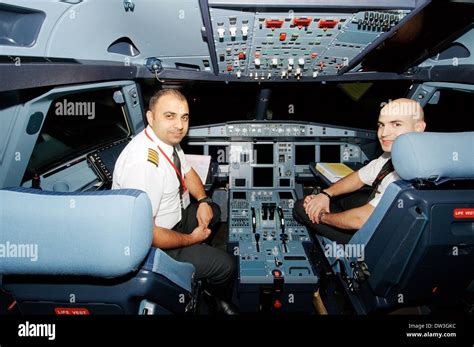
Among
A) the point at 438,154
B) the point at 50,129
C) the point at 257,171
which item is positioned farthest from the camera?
the point at 257,171

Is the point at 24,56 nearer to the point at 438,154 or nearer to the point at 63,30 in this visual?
the point at 63,30

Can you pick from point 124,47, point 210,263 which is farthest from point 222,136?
point 210,263

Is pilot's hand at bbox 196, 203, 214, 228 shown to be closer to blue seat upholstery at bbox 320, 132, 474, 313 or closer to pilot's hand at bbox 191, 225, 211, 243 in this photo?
pilot's hand at bbox 191, 225, 211, 243

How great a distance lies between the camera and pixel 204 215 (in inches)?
90.7

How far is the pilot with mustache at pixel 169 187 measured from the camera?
5.85 ft

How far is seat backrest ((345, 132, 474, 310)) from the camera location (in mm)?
1338

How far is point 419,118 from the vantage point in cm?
199

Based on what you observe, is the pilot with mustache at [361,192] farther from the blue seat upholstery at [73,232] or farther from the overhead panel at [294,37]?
the blue seat upholstery at [73,232]

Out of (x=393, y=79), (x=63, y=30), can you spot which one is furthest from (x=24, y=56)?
(x=393, y=79)

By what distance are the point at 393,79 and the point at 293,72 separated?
94 cm

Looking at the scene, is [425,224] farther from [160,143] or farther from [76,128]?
[76,128]

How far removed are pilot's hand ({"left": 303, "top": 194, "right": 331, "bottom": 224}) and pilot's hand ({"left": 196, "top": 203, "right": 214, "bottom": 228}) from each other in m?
0.80

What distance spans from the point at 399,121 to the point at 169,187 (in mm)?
1604

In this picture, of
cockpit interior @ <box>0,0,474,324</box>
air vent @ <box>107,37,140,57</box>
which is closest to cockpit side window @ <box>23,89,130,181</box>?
cockpit interior @ <box>0,0,474,324</box>
